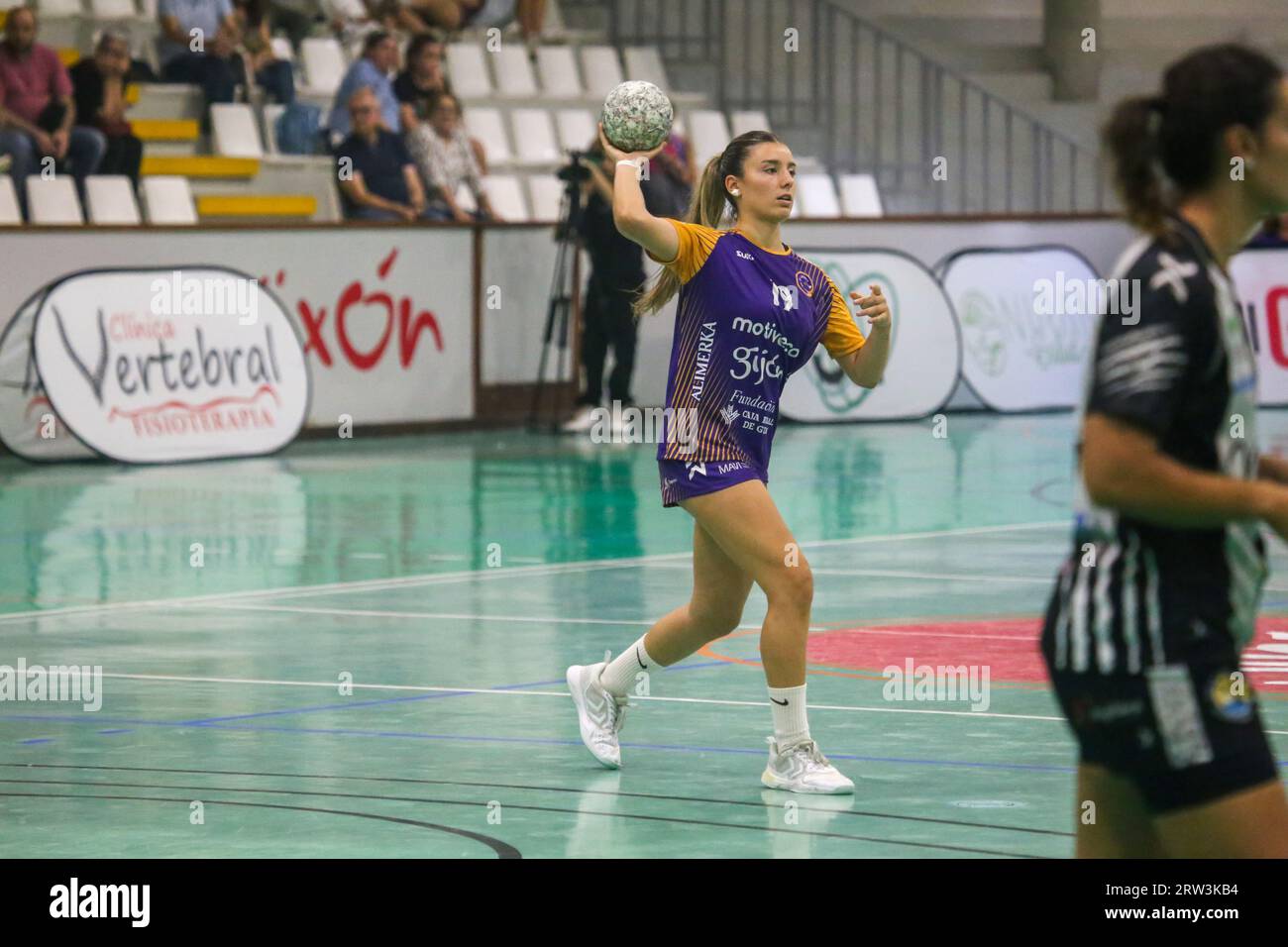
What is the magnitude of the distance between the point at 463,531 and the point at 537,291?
728cm

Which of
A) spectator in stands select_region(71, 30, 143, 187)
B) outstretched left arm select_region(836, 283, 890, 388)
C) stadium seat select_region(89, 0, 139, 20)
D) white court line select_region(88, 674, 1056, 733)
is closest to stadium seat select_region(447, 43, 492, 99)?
stadium seat select_region(89, 0, 139, 20)

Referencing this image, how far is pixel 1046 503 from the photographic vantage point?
662 inches

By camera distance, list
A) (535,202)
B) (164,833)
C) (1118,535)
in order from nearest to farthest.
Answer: (1118,535) < (164,833) < (535,202)

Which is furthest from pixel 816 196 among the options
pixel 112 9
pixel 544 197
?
pixel 112 9

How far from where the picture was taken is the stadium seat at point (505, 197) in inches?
953

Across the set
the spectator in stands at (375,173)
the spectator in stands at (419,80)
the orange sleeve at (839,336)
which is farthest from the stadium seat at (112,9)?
the orange sleeve at (839,336)

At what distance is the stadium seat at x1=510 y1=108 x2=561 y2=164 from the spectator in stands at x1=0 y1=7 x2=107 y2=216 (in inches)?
244

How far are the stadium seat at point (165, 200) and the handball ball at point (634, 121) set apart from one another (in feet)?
44.8

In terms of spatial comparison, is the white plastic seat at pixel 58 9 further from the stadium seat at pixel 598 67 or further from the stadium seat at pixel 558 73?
the stadium seat at pixel 598 67

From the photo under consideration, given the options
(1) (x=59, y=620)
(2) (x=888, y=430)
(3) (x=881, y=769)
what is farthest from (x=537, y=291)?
(3) (x=881, y=769)

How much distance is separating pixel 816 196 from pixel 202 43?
703 centimetres

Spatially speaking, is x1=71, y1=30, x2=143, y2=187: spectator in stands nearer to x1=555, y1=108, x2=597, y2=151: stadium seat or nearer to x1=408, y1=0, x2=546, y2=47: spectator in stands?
x1=408, y1=0, x2=546, y2=47: spectator in stands

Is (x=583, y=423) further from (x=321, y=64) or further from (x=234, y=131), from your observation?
(x=321, y=64)
